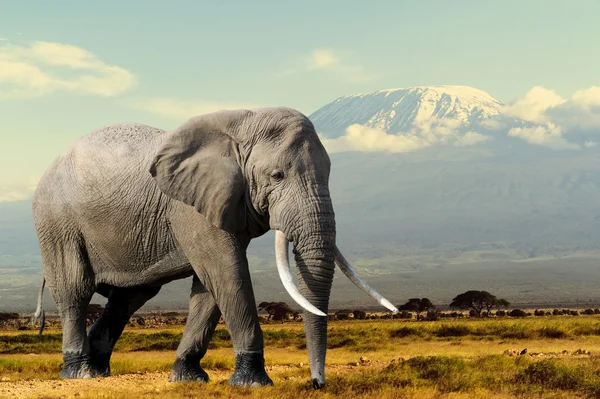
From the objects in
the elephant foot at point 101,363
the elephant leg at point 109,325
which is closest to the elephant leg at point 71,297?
the elephant foot at point 101,363

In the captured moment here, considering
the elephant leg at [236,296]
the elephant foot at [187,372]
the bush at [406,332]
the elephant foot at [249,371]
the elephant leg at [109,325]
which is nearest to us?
the elephant leg at [236,296]

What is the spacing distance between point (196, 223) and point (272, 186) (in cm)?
158

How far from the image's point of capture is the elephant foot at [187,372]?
15594mm

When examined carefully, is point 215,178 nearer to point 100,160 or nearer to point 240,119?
point 240,119

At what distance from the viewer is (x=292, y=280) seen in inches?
515

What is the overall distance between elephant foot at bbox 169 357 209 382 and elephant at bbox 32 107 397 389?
0.02 m

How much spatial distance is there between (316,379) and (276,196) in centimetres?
282

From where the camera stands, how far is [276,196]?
511 inches

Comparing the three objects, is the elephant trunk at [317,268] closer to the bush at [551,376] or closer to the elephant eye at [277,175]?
the elephant eye at [277,175]

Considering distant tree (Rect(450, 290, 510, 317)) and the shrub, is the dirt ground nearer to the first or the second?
the shrub

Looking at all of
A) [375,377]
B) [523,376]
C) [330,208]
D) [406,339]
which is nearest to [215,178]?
[330,208]

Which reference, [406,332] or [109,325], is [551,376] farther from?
[406,332]

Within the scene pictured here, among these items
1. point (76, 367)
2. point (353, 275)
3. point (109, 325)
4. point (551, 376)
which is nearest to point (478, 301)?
point (551, 376)

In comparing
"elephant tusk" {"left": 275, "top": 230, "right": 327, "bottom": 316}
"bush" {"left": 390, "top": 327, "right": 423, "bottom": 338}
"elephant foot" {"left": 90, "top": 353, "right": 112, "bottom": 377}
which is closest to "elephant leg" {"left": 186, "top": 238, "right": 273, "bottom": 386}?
"elephant tusk" {"left": 275, "top": 230, "right": 327, "bottom": 316}
